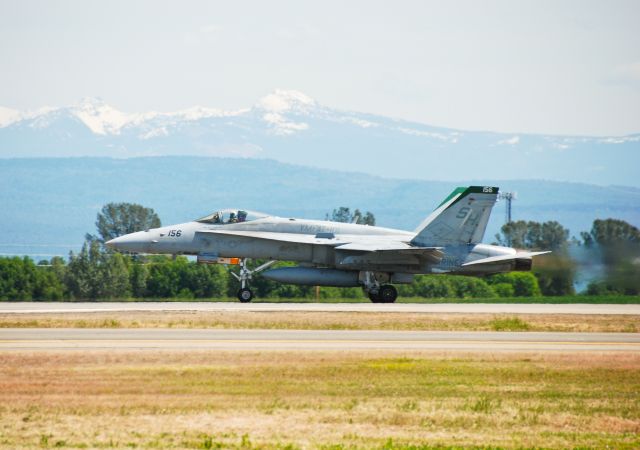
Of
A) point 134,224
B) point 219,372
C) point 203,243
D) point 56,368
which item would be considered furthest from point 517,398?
point 134,224

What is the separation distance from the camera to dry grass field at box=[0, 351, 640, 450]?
46.8ft

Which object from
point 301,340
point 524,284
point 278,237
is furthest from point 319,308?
point 524,284

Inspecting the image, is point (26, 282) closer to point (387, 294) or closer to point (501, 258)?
point (387, 294)

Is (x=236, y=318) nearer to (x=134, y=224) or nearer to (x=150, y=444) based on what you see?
(x=150, y=444)

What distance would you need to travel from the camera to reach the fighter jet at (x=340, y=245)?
37625 mm

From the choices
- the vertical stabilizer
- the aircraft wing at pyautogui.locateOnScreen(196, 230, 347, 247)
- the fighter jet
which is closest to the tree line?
the fighter jet

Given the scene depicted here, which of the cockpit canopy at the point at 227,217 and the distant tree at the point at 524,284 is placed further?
the distant tree at the point at 524,284

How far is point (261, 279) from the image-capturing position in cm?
4647

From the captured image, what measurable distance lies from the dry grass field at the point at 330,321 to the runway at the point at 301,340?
4.04 feet

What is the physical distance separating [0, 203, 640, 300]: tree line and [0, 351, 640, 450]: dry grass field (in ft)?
56.4

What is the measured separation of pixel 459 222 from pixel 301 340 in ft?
51.8

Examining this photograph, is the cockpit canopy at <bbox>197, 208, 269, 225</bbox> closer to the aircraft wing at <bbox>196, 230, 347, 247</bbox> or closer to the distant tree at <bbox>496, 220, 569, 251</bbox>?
the aircraft wing at <bbox>196, 230, 347, 247</bbox>

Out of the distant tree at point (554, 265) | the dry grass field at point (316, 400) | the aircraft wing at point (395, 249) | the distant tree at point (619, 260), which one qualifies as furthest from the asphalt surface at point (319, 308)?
the dry grass field at point (316, 400)

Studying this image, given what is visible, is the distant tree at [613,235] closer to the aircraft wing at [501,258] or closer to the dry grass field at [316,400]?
the aircraft wing at [501,258]
